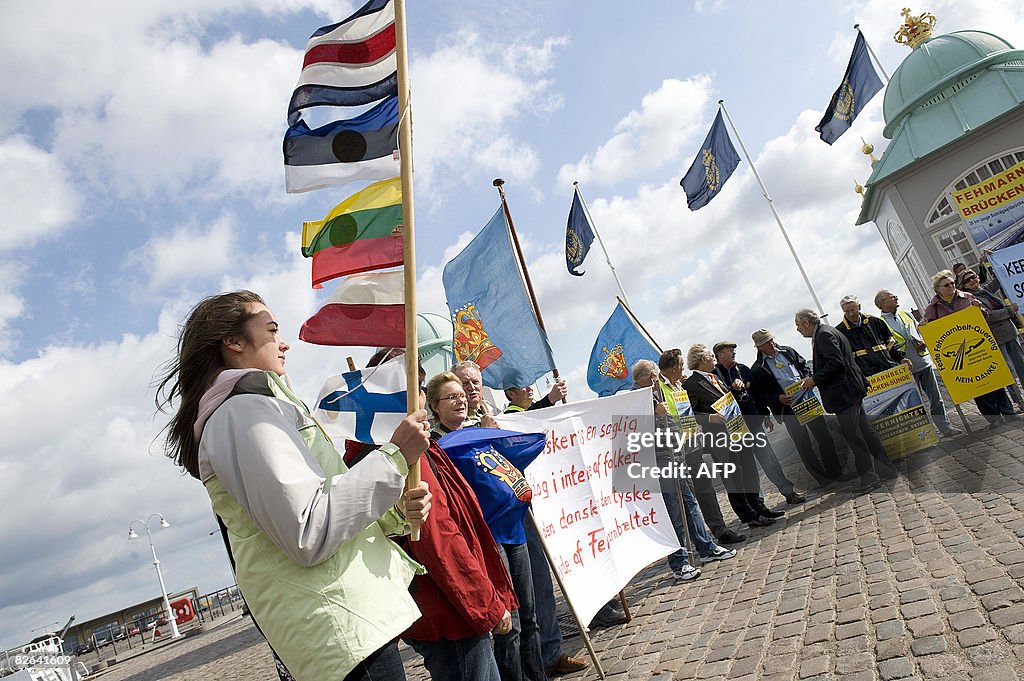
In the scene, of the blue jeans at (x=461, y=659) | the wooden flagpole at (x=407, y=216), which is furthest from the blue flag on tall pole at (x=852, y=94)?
the blue jeans at (x=461, y=659)

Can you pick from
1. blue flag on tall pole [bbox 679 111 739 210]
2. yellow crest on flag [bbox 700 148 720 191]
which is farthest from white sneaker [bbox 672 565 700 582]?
yellow crest on flag [bbox 700 148 720 191]

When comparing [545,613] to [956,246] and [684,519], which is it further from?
[956,246]

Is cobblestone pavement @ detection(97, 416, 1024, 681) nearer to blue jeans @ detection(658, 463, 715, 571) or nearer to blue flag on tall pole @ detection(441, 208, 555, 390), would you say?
blue jeans @ detection(658, 463, 715, 571)

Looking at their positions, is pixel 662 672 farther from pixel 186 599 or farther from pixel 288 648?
pixel 186 599

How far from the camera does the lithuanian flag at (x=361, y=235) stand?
2824 mm

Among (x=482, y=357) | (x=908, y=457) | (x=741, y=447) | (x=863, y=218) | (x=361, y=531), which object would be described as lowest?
(x=908, y=457)

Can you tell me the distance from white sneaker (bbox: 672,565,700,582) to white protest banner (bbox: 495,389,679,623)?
0.31 m

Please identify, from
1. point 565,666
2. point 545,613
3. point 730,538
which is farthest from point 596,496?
point 730,538

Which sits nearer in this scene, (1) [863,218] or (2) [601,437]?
(2) [601,437]

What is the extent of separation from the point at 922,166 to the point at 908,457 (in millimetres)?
19269

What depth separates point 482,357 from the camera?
806cm

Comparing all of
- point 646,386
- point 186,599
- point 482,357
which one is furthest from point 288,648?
point 186,599

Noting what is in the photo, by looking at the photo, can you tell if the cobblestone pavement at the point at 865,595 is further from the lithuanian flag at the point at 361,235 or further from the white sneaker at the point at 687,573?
the lithuanian flag at the point at 361,235

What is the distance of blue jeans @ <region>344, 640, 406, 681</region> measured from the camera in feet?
6.34
